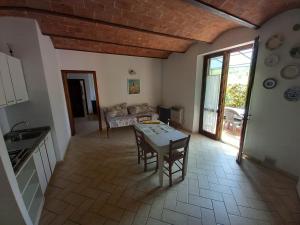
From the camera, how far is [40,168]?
6.15 feet

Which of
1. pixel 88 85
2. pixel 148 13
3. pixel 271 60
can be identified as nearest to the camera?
pixel 148 13

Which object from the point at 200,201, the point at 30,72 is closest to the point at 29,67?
the point at 30,72

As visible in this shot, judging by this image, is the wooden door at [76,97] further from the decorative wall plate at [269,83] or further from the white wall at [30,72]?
the decorative wall plate at [269,83]

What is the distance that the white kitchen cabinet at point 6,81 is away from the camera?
1712 mm

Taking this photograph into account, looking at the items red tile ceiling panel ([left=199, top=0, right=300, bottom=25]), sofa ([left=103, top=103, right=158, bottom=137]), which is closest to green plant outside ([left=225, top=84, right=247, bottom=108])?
red tile ceiling panel ([left=199, top=0, right=300, bottom=25])

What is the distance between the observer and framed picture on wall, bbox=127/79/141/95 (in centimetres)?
491

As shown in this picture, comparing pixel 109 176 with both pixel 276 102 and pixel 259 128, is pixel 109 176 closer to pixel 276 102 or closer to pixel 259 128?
pixel 259 128

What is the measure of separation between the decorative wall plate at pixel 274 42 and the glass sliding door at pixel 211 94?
3.49ft

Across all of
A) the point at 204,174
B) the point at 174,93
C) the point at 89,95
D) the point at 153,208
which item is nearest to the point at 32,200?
the point at 153,208

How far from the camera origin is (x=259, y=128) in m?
2.58

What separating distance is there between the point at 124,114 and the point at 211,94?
9.30 feet

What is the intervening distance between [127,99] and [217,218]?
4178mm

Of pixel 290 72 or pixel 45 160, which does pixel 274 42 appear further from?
pixel 45 160

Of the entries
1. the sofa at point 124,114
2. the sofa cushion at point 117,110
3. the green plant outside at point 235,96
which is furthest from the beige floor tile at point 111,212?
the green plant outside at point 235,96
